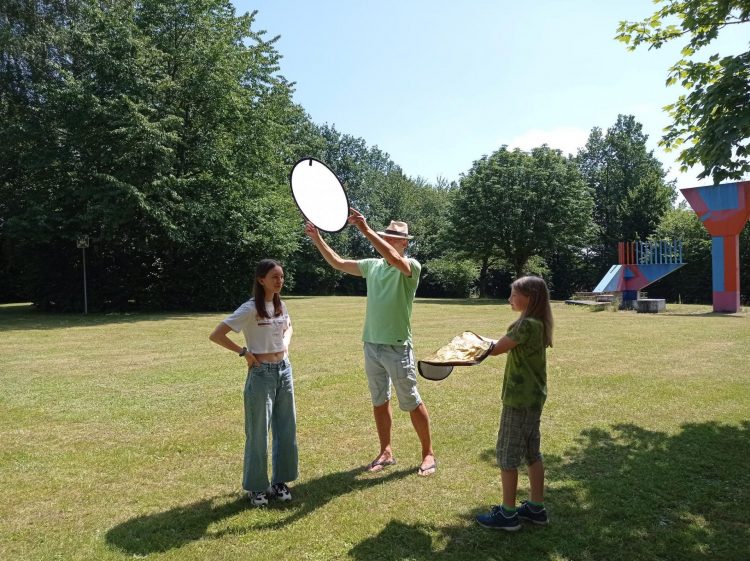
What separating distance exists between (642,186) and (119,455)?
49.9 meters

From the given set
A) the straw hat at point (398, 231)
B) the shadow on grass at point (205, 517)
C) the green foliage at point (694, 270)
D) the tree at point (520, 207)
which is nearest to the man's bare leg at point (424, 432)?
the shadow on grass at point (205, 517)

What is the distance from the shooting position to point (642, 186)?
156ft

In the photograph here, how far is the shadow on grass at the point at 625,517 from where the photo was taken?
149 inches

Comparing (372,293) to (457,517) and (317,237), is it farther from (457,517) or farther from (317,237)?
(457,517)

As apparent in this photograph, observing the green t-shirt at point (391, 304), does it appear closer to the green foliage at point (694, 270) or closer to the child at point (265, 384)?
the child at point (265, 384)

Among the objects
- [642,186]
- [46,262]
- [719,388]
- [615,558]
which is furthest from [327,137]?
[615,558]

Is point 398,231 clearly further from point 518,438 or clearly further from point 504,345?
point 518,438

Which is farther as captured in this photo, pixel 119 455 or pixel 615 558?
pixel 119 455

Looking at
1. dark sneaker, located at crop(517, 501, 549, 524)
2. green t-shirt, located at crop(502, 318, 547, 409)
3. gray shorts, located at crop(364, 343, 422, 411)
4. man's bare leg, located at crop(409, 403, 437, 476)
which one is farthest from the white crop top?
dark sneaker, located at crop(517, 501, 549, 524)

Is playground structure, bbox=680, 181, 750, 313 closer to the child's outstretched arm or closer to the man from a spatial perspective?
the man

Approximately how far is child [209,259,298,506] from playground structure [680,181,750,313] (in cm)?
2299

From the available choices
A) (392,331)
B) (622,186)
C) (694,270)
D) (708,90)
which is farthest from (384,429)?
(622,186)

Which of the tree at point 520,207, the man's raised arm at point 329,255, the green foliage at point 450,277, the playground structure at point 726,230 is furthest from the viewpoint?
the green foliage at point 450,277

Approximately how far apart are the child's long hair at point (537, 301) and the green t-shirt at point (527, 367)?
5 centimetres
